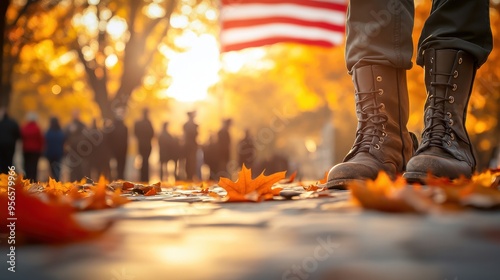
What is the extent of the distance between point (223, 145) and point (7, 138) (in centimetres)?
597

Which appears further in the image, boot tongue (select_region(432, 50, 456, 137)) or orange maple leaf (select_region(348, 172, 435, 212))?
boot tongue (select_region(432, 50, 456, 137))

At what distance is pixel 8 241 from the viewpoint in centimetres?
129

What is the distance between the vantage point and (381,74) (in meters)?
2.59

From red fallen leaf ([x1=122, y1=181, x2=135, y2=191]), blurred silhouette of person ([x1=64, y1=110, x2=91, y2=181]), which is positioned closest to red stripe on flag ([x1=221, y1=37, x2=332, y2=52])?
blurred silhouette of person ([x1=64, y1=110, x2=91, y2=181])

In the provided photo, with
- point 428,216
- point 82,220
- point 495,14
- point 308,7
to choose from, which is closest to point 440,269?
point 428,216

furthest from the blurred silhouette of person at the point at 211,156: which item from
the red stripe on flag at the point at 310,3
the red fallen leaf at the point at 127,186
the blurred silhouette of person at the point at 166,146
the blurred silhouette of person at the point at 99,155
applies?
the red fallen leaf at the point at 127,186

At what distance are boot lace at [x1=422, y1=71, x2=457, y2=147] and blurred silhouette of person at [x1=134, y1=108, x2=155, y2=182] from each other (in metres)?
10.7

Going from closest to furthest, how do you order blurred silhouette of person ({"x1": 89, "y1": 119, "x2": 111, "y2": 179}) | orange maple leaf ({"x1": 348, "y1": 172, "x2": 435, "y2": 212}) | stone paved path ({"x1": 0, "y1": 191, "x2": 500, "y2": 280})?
stone paved path ({"x1": 0, "y1": 191, "x2": 500, "y2": 280}), orange maple leaf ({"x1": 348, "y1": 172, "x2": 435, "y2": 212}), blurred silhouette of person ({"x1": 89, "y1": 119, "x2": 111, "y2": 179})

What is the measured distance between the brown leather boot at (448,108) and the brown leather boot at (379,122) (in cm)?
13

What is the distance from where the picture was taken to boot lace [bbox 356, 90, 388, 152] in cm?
249

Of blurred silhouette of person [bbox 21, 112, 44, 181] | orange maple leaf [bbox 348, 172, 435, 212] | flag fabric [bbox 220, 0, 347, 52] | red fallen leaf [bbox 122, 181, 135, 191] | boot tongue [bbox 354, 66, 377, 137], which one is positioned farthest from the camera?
blurred silhouette of person [bbox 21, 112, 44, 181]

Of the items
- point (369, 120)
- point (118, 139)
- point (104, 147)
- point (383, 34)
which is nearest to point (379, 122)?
point (369, 120)

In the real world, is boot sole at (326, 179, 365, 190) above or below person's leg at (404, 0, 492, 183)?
below

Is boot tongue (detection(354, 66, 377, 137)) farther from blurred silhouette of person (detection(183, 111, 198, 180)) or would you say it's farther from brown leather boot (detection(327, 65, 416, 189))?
blurred silhouette of person (detection(183, 111, 198, 180))
